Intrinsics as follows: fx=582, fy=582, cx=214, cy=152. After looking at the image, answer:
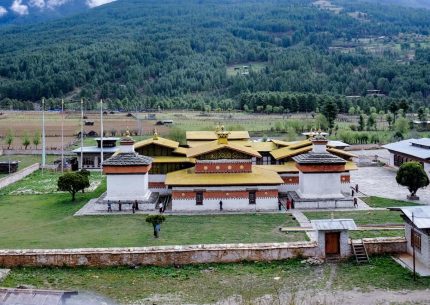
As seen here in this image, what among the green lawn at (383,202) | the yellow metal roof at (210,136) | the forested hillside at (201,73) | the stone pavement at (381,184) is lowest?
the green lawn at (383,202)

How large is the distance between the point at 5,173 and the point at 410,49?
166 m

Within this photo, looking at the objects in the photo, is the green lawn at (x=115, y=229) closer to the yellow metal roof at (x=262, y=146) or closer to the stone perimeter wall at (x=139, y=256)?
the stone perimeter wall at (x=139, y=256)

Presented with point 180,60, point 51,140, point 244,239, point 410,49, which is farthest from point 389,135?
point 410,49

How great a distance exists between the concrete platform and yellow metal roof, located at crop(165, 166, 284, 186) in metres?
10.6

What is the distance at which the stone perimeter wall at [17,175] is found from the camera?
130ft

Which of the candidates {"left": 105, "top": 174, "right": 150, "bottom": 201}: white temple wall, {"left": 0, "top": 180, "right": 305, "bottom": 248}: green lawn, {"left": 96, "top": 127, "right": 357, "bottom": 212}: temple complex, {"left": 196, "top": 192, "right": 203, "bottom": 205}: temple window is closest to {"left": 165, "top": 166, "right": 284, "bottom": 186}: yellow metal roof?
{"left": 96, "top": 127, "right": 357, "bottom": 212}: temple complex

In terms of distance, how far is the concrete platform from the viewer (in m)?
19.4

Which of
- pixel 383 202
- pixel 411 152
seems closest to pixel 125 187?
pixel 383 202

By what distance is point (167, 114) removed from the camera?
103m

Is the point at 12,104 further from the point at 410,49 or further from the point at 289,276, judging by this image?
the point at 410,49

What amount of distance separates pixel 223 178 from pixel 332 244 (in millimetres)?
11380

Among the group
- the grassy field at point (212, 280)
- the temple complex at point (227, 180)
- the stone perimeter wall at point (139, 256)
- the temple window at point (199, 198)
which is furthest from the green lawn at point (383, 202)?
the stone perimeter wall at point (139, 256)

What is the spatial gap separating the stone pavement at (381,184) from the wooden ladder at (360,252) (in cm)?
1244

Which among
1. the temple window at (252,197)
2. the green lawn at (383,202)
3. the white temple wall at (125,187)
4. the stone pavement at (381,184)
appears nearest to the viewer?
the temple window at (252,197)
